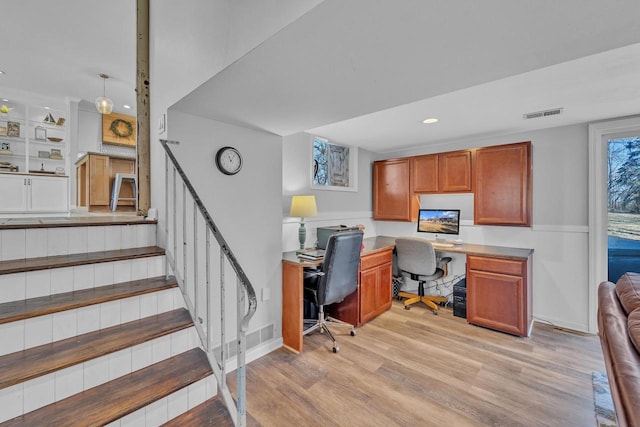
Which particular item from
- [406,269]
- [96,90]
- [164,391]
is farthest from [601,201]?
[96,90]

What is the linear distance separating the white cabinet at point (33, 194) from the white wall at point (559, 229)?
6810mm

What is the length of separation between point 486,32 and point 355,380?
7.67 ft

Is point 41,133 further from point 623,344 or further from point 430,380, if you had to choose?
point 623,344

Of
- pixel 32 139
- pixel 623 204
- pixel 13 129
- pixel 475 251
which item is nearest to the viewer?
pixel 623 204

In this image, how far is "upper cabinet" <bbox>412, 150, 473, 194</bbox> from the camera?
3551 mm

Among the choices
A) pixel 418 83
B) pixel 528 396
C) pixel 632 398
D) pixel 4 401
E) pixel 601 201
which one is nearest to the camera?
pixel 632 398

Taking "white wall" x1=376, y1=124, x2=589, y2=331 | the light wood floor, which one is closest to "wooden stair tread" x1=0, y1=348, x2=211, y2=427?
the light wood floor

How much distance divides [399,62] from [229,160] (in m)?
1.55

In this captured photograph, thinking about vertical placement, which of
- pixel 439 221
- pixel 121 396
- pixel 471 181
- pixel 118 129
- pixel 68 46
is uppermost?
pixel 68 46

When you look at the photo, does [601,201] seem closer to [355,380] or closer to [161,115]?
[355,380]

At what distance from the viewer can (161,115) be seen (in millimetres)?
2039

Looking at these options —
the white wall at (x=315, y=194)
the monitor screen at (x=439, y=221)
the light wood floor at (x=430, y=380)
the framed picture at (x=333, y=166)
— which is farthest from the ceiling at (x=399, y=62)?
the light wood floor at (x=430, y=380)

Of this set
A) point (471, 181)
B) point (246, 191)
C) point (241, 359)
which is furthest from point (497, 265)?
point (241, 359)

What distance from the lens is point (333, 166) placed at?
394cm
